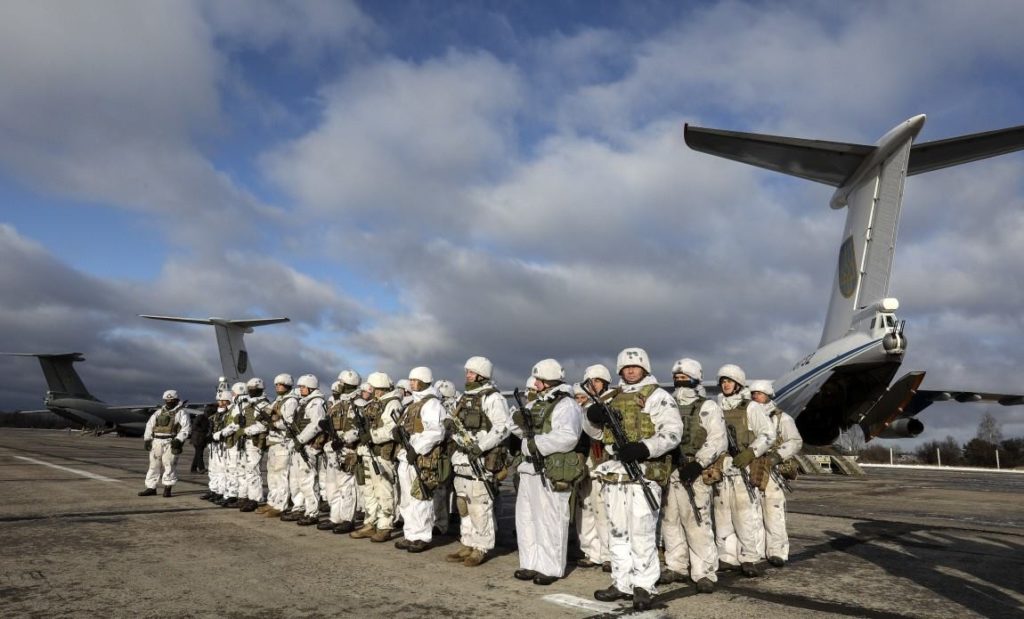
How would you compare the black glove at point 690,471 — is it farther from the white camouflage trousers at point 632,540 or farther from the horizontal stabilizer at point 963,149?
the horizontal stabilizer at point 963,149

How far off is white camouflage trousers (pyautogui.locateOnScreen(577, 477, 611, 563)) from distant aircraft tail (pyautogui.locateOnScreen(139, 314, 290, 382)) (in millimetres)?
32554

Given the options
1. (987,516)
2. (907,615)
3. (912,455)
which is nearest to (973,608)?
(907,615)

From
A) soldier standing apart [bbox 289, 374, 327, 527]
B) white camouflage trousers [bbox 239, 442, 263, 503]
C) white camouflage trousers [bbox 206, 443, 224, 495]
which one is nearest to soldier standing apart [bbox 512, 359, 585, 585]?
soldier standing apart [bbox 289, 374, 327, 527]

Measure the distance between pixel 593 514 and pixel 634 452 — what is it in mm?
2455

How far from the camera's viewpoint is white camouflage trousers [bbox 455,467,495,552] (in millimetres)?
7262

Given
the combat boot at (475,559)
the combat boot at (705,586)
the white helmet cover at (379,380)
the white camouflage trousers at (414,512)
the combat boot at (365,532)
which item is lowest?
the combat boot at (365,532)

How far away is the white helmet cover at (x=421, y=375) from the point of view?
28.7ft

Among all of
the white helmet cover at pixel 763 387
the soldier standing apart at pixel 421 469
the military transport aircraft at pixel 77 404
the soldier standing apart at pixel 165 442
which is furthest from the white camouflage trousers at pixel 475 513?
the military transport aircraft at pixel 77 404

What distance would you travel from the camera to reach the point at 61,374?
50281mm

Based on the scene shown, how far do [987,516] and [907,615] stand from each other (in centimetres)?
926

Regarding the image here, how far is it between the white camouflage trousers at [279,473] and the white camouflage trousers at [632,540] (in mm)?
6948

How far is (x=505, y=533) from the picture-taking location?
9.61 metres

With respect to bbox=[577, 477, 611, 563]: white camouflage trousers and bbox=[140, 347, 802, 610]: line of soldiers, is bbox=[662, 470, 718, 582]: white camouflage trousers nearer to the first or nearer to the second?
bbox=[140, 347, 802, 610]: line of soldiers

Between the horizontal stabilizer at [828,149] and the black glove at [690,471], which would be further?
the horizontal stabilizer at [828,149]
